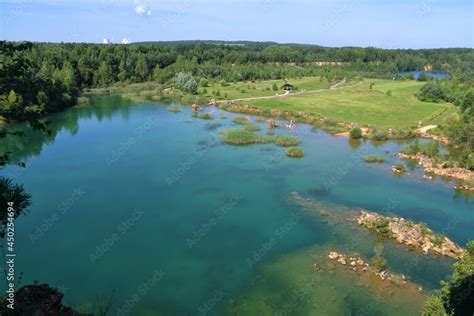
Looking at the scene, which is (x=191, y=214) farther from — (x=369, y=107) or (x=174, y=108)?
(x=369, y=107)

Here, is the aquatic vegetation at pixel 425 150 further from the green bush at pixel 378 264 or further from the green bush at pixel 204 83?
the green bush at pixel 204 83

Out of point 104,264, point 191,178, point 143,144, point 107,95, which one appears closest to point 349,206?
point 191,178

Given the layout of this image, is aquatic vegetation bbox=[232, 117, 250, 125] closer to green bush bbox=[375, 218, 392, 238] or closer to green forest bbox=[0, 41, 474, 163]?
green forest bbox=[0, 41, 474, 163]

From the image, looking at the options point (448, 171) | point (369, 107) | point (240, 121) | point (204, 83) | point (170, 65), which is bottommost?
point (448, 171)

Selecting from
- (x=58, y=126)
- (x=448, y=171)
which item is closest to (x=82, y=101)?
(x=58, y=126)

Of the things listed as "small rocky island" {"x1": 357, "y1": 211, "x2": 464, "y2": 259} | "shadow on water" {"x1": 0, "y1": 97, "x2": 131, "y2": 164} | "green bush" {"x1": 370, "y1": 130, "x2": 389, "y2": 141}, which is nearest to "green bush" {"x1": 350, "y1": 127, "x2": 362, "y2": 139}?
"green bush" {"x1": 370, "y1": 130, "x2": 389, "y2": 141}

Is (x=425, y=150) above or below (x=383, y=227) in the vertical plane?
above
